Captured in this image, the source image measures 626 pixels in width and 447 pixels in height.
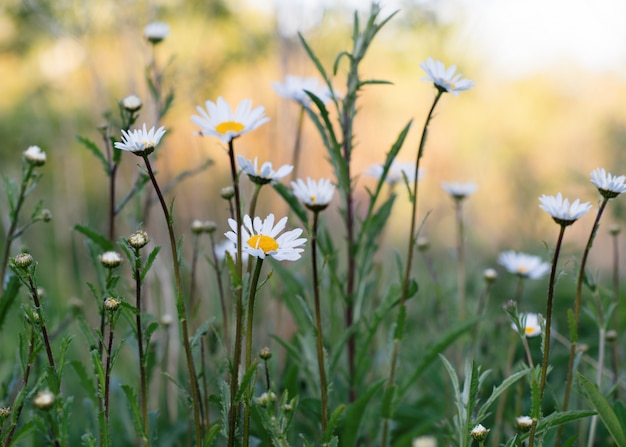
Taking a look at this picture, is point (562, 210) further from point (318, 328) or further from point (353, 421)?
point (353, 421)

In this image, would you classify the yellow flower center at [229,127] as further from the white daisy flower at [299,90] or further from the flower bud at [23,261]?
the white daisy flower at [299,90]

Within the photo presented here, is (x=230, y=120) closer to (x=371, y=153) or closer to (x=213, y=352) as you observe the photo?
(x=213, y=352)

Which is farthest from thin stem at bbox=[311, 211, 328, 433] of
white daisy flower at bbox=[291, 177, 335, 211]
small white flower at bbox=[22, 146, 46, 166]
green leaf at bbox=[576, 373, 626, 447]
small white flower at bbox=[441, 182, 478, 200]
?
small white flower at bbox=[441, 182, 478, 200]

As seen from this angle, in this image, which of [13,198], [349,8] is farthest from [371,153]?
[13,198]

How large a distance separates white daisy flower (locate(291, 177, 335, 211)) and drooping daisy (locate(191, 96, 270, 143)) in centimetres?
14

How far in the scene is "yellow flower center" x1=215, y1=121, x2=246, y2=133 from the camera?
0.79 metres

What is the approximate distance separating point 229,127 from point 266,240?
0.47ft

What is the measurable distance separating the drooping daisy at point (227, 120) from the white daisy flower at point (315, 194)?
0.47 ft

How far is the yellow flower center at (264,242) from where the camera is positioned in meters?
0.81

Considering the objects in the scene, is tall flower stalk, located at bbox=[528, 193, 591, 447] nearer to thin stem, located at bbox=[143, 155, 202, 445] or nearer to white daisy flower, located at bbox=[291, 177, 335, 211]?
white daisy flower, located at bbox=[291, 177, 335, 211]

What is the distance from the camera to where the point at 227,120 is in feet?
2.71

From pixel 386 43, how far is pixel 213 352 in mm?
2677

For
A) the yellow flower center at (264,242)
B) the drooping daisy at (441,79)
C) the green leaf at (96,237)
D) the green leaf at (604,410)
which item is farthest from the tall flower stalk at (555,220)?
the green leaf at (96,237)

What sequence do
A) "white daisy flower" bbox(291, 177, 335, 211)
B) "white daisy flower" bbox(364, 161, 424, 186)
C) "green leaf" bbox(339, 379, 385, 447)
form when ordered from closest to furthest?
"white daisy flower" bbox(291, 177, 335, 211)
"green leaf" bbox(339, 379, 385, 447)
"white daisy flower" bbox(364, 161, 424, 186)
